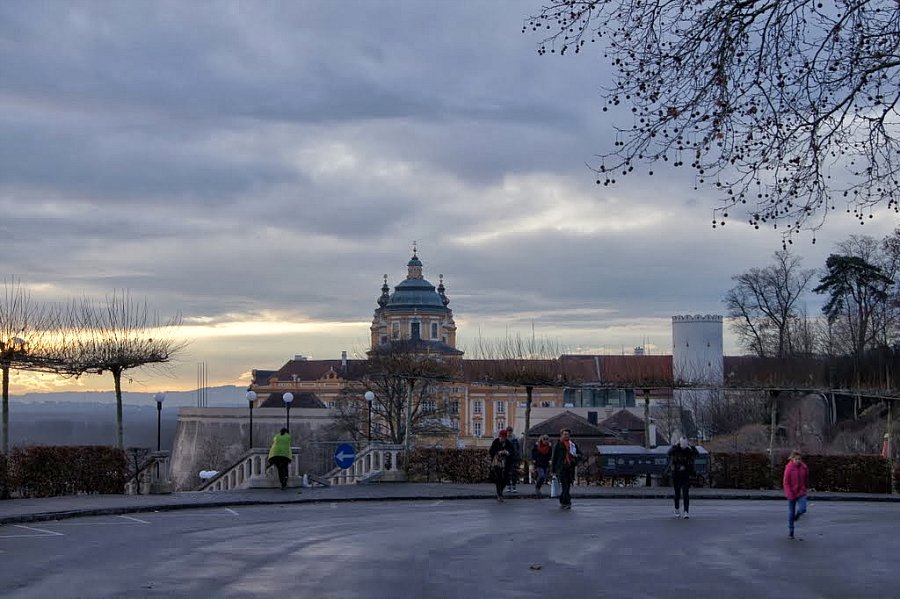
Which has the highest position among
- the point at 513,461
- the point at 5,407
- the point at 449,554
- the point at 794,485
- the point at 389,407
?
the point at 389,407

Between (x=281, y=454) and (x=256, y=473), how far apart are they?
9.50ft

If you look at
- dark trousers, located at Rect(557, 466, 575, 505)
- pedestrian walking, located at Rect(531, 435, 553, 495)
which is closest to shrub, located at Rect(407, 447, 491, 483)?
pedestrian walking, located at Rect(531, 435, 553, 495)

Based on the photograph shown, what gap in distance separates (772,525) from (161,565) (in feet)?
39.3

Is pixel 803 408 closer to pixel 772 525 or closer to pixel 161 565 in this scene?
pixel 772 525

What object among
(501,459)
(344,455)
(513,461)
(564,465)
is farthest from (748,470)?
(344,455)

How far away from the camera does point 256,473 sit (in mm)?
35156

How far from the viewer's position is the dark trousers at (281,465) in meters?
32.6

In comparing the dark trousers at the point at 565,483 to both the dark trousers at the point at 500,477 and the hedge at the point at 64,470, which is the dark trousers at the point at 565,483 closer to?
the dark trousers at the point at 500,477

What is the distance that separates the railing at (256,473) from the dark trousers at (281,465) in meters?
0.57

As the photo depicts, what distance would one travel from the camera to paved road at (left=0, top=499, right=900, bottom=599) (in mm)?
14328

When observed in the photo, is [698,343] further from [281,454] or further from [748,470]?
[281,454]

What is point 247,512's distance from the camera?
1035 inches

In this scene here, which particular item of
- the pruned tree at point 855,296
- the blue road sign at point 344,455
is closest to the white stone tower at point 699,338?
the pruned tree at point 855,296

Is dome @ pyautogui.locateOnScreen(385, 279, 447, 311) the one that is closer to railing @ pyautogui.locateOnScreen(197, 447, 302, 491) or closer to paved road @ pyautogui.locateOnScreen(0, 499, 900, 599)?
railing @ pyautogui.locateOnScreen(197, 447, 302, 491)
